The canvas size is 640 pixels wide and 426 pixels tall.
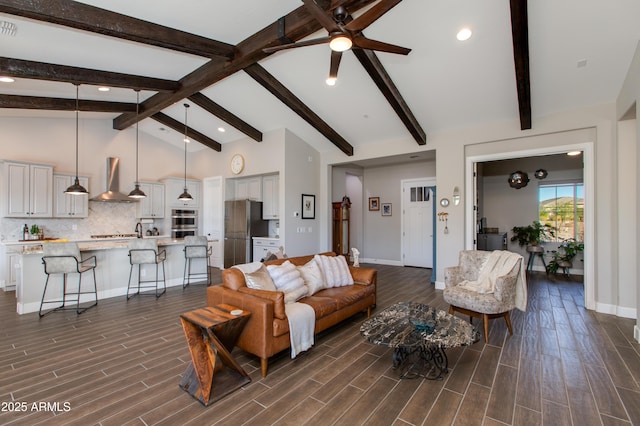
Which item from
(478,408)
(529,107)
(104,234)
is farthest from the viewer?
(104,234)

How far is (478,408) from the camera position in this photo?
2.12 m

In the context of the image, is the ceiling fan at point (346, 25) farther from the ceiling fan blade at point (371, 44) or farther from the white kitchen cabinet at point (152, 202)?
the white kitchen cabinet at point (152, 202)

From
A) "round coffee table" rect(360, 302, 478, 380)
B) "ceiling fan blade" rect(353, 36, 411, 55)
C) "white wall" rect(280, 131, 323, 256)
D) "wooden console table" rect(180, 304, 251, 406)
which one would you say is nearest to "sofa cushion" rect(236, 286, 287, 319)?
"wooden console table" rect(180, 304, 251, 406)

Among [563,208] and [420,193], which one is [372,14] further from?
[563,208]

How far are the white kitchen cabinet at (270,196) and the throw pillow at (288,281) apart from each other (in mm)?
3725

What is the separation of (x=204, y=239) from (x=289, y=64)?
11.8 ft

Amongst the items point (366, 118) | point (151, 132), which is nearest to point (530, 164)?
point (366, 118)

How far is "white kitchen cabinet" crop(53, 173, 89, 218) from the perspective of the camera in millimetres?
6082

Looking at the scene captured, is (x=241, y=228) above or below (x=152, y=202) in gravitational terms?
below

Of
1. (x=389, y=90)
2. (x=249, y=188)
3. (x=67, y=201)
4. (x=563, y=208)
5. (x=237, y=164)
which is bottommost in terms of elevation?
(x=563, y=208)

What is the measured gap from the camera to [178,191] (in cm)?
785

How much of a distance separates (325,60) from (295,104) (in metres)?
1.18

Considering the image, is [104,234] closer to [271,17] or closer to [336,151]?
[336,151]

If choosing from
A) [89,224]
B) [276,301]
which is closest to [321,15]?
[276,301]
